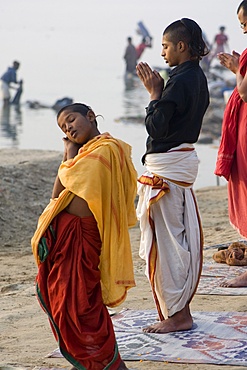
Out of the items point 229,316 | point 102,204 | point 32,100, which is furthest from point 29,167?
point 32,100

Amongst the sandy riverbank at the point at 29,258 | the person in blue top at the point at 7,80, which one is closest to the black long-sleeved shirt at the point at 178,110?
the sandy riverbank at the point at 29,258

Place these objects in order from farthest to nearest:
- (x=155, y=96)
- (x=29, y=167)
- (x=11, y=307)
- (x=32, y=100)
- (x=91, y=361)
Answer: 1. (x=32, y=100)
2. (x=29, y=167)
3. (x=11, y=307)
4. (x=155, y=96)
5. (x=91, y=361)

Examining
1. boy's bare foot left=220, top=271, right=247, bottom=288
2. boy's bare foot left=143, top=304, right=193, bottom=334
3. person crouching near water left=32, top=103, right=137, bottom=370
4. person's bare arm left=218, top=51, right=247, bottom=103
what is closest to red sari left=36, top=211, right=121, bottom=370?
person crouching near water left=32, top=103, right=137, bottom=370

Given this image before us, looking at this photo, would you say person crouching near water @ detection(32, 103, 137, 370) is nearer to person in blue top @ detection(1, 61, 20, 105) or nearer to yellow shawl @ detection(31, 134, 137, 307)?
yellow shawl @ detection(31, 134, 137, 307)

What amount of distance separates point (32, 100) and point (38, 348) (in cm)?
2006

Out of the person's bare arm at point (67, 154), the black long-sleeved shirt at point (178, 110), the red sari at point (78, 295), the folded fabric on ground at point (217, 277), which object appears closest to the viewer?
the red sari at point (78, 295)

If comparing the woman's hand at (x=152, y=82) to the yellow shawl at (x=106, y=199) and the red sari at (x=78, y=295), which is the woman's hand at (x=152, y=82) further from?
the red sari at (x=78, y=295)

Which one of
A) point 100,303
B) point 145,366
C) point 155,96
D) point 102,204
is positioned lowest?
point 145,366

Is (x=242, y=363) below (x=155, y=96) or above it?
below

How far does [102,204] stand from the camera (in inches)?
186

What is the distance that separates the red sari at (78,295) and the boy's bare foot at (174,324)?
754 millimetres

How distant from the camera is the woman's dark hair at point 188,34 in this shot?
534 cm

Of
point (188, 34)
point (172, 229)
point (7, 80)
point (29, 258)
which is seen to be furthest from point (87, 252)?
point (7, 80)

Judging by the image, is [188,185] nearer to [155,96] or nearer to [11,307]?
[155,96]
